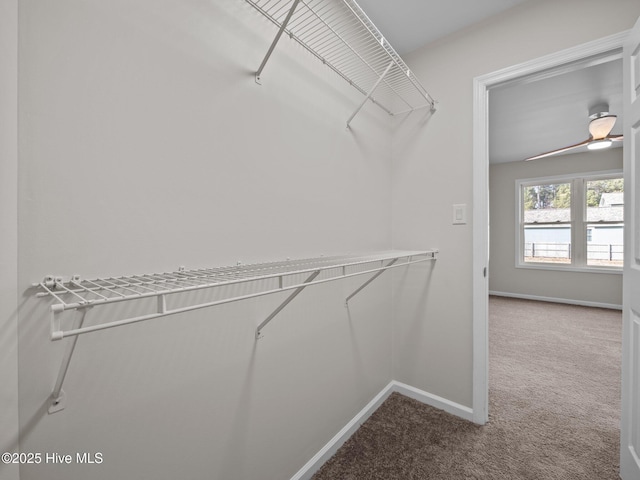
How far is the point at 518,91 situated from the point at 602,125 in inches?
29.6

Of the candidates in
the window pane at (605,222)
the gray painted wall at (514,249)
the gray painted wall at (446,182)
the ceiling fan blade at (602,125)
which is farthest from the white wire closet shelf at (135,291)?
the window pane at (605,222)

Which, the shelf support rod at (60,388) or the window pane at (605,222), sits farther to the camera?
the window pane at (605,222)

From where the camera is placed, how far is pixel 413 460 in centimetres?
142

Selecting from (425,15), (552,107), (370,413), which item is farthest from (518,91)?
(370,413)

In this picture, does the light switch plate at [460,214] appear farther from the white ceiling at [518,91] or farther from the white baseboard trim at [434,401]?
the white baseboard trim at [434,401]

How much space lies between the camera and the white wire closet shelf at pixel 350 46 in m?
1.12

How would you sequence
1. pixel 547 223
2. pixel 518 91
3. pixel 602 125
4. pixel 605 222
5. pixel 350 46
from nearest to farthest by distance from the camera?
1. pixel 350 46
2. pixel 602 125
3. pixel 518 91
4. pixel 605 222
5. pixel 547 223

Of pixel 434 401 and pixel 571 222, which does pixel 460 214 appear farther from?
pixel 571 222

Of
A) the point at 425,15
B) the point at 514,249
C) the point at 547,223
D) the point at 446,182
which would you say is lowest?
the point at 514,249

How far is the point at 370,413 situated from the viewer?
176 cm

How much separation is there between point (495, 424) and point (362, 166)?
69.7 inches

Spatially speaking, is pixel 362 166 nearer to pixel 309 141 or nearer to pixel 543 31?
pixel 309 141

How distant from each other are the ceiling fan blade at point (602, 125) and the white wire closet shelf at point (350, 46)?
1821 millimetres

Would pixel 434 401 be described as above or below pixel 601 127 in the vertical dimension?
below
